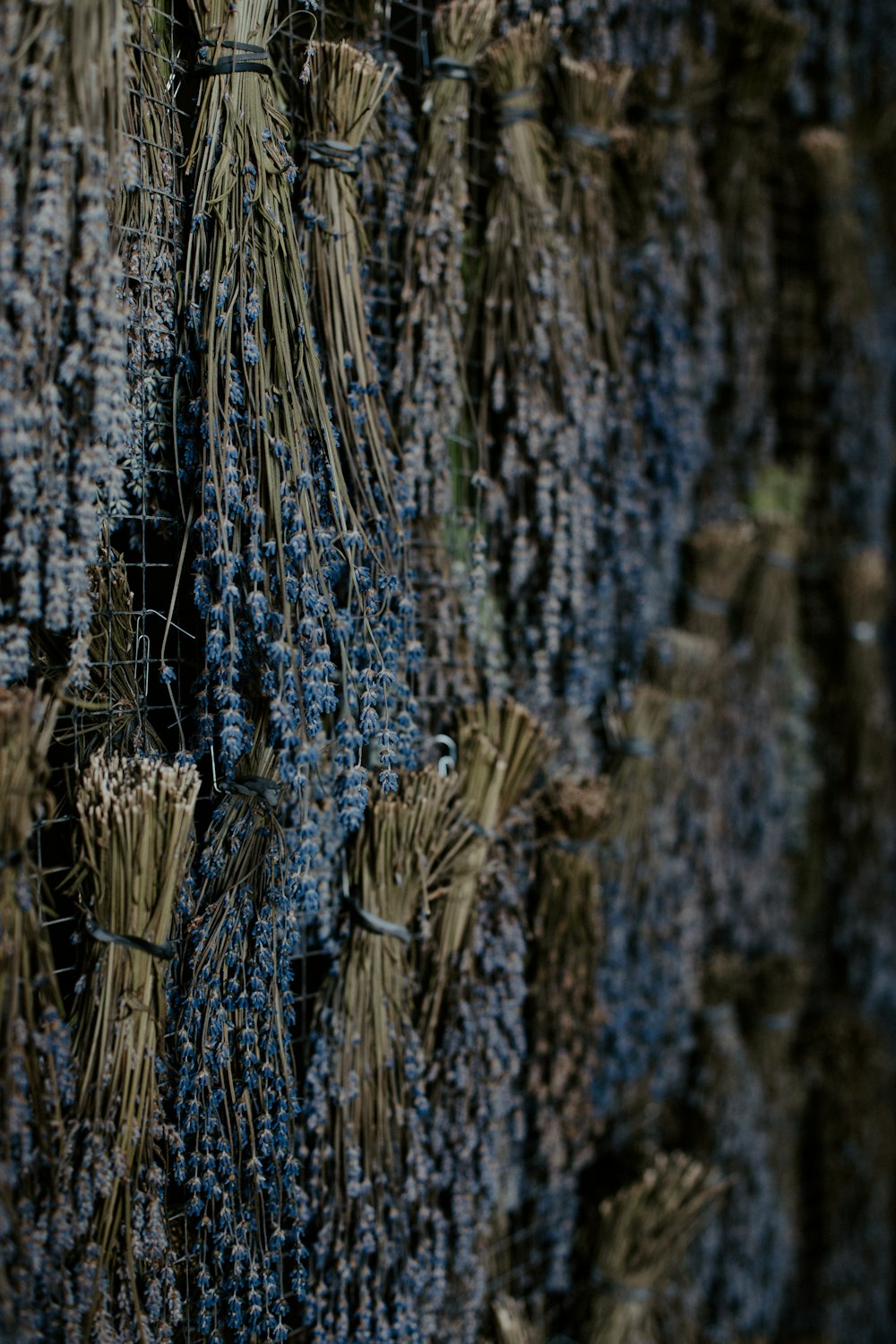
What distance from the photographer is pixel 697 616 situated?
2287mm

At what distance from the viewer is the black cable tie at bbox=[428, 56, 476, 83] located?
159 centimetres

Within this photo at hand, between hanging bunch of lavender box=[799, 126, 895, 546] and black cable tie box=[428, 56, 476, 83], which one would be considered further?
hanging bunch of lavender box=[799, 126, 895, 546]

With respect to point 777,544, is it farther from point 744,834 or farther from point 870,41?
point 870,41

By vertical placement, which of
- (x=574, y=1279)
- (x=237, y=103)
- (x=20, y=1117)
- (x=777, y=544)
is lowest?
(x=574, y=1279)

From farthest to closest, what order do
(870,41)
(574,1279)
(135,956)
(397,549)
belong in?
(870,41) → (574,1279) → (397,549) → (135,956)

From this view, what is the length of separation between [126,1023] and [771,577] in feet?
5.81

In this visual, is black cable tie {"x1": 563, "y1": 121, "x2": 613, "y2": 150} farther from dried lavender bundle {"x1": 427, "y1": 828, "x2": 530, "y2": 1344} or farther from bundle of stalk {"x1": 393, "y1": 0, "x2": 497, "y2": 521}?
dried lavender bundle {"x1": 427, "y1": 828, "x2": 530, "y2": 1344}

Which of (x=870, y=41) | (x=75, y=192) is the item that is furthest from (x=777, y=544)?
(x=75, y=192)

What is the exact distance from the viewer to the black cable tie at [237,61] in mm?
1299

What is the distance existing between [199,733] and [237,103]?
77 cm

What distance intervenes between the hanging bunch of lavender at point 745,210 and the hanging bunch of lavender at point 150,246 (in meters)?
1.34

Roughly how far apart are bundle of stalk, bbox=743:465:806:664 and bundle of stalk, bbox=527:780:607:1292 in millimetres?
797

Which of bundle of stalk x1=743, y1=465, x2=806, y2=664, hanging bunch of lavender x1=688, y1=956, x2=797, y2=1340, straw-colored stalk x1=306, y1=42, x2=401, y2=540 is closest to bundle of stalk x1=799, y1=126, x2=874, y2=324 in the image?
bundle of stalk x1=743, y1=465, x2=806, y2=664

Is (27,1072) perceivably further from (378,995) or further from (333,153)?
(333,153)
